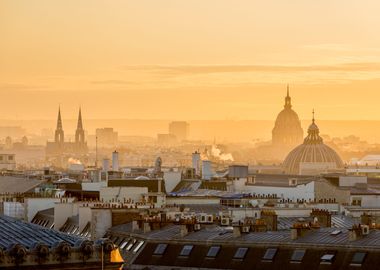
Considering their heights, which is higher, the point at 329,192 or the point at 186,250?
the point at 329,192

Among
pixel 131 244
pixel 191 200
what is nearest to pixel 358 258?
pixel 131 244

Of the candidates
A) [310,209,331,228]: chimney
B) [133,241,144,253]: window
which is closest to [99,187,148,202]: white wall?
[310,209,331,228]: chimney

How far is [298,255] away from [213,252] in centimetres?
423

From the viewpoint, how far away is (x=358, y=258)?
196ft

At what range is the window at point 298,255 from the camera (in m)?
61.9

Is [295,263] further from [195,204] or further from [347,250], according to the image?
[195,204]

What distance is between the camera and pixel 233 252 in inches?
2562

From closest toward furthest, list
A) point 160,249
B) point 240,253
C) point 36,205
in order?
point 240,253 < point 160,249 < point 36,205

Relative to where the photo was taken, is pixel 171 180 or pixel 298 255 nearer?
pixel 298 255

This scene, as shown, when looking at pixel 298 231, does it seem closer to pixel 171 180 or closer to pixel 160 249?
pixel 160 249

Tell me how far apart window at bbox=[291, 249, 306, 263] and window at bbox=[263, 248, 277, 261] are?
821 mm

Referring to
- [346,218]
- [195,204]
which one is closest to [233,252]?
[346,218]

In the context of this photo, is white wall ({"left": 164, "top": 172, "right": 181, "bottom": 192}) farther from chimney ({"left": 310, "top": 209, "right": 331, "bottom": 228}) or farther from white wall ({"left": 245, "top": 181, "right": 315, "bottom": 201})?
chimney ({"left": 310, "top": 209, "right": 331, "bottom": 228})

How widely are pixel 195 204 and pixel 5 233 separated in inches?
2303
